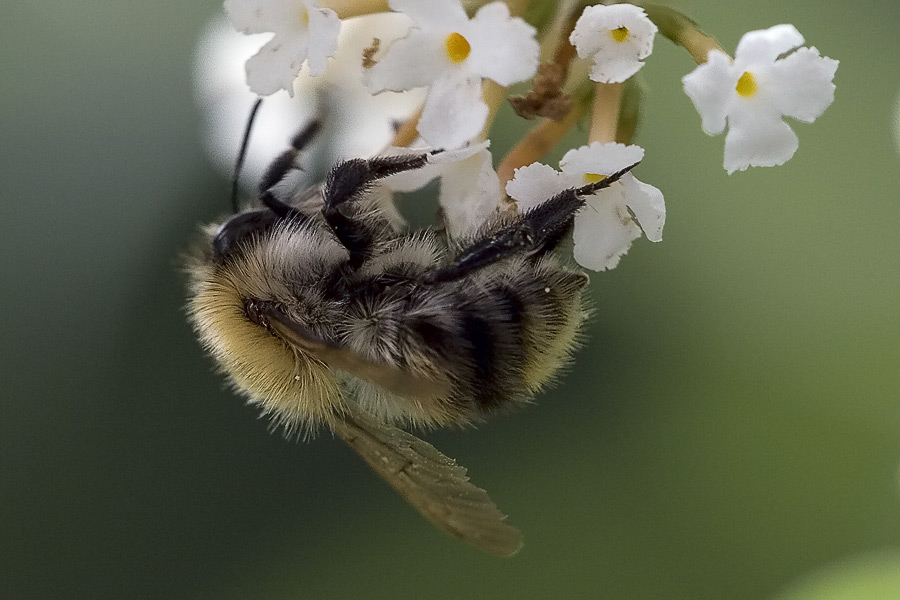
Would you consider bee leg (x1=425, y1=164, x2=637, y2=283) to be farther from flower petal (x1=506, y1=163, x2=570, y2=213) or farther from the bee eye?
the bee eye

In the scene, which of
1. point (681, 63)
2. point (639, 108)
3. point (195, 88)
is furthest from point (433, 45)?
point (195, 88)

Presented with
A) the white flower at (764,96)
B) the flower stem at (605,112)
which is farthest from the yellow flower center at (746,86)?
the flower stem at (605,112)

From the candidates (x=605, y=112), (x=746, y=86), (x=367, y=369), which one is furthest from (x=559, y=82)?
(x=367, y=369)

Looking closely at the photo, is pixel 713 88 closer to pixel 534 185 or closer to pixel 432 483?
pixel 534 185

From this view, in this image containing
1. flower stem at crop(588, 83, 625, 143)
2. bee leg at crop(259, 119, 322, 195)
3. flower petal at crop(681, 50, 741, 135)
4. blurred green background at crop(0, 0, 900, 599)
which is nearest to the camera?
flower petal at crop(681, 50, 741, 135)

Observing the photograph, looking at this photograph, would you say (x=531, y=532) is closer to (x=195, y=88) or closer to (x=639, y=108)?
(x=195, y=88)

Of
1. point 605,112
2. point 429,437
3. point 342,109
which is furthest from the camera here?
point 429,437

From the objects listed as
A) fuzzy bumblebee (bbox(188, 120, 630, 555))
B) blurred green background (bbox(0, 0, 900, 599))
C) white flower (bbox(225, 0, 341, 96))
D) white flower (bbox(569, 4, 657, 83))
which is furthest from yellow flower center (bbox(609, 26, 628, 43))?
blurred green background (bbox(0, 0, 900, 599))
